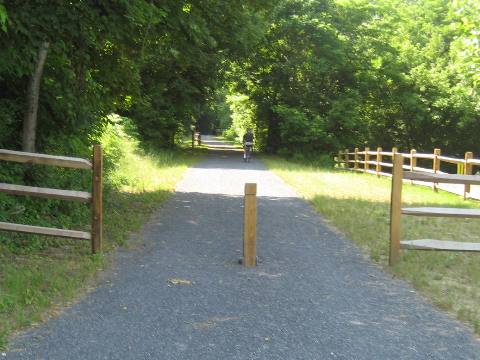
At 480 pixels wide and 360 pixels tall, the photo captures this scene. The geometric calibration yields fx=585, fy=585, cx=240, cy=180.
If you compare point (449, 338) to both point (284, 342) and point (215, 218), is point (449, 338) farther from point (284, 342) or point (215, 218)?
point (215, 218)

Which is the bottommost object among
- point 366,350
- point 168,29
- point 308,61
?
point 366,350

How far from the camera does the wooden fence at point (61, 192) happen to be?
6.90 meters

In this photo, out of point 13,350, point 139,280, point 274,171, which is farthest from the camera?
point 274,171

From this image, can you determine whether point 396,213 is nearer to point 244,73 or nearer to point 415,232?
point 415,232

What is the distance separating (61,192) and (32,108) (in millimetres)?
2383

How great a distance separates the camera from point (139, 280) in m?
6.29

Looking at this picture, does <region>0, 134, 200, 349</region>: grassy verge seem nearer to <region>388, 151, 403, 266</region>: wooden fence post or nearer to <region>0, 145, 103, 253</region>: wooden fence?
<region>0, 145, 103, 253</region>: wooden fence

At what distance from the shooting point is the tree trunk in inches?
343

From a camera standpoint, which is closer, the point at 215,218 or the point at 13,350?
the point at 13,350

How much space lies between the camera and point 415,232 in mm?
9688

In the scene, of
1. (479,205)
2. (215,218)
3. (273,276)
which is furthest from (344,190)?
(273,276)

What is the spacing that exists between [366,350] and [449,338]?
82 cm

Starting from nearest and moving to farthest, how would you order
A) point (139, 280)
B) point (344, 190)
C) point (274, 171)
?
point (139, 280) < point (344, 190) < point (274, 171)

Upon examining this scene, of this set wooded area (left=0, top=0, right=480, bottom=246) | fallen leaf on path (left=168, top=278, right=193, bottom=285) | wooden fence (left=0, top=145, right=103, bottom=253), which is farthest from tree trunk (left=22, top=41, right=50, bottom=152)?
fallen leaf on path (left=168, top=278, right=193, bottom=285)
